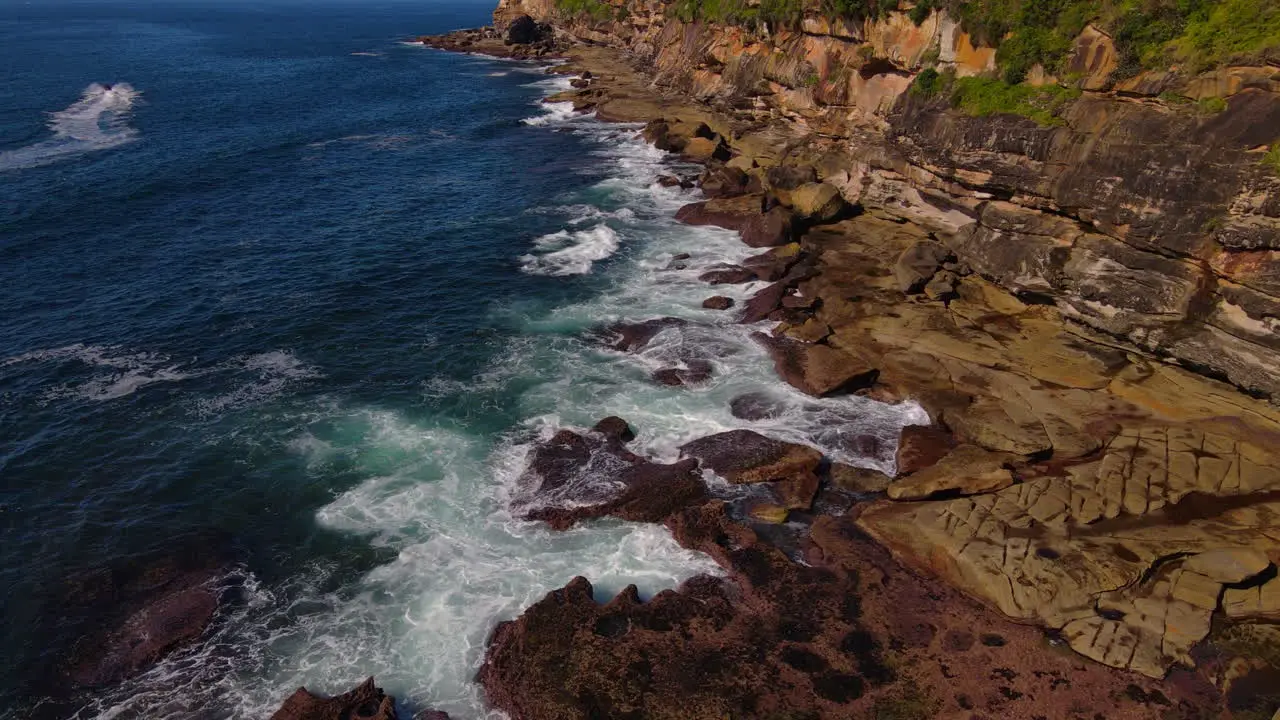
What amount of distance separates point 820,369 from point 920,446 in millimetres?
7397

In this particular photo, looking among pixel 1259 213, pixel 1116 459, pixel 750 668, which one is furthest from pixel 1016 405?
pixel 750 668

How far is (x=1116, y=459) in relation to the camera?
29.4 metres

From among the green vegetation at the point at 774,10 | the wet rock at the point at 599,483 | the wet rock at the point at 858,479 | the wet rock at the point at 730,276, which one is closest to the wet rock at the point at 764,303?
the wet rock at the point at 730,276

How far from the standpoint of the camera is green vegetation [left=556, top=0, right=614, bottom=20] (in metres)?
145

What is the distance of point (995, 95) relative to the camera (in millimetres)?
43875

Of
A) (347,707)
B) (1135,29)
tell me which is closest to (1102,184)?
(1135,29)

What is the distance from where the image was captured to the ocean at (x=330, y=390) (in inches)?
1039

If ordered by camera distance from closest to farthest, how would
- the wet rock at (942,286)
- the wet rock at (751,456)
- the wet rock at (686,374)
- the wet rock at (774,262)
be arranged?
the wet rock at (751,456) < the wet rock at (686,374) < the wet rock at (942,286) < the wet rock at (774,262)

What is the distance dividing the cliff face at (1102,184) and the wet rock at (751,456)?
17.9 m

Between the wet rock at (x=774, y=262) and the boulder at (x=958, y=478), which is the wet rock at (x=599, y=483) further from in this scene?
the wet rock at (x=774, y=262)

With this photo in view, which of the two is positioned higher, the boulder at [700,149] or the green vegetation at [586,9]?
the green vegetation at [586,9]

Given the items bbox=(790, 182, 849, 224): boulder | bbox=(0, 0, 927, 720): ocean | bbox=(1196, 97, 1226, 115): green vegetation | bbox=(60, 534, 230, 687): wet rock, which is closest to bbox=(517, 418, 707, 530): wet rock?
bbox=(0, 0, 927, 720): ocean

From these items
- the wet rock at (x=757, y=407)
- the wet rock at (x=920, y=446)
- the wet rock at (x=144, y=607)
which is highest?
the wet rock at (x=920, y=446)

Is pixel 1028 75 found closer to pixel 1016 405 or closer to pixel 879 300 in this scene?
pixel 879 300
